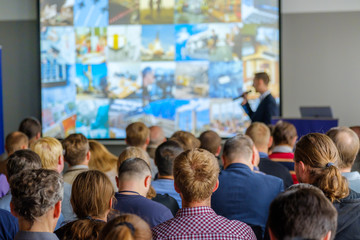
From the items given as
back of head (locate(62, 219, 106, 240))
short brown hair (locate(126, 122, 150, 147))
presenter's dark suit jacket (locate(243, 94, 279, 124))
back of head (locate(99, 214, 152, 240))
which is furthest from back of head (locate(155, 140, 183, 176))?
presenter's dark suit jacket (locate(243, 94, 279, 124))

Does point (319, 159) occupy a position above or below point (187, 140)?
above

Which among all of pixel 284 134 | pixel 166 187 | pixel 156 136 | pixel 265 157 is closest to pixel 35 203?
pixel 166 187

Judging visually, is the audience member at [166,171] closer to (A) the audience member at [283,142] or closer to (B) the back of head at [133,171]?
(B) the back of head at [133,171]

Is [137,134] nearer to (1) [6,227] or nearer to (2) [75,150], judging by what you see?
(2) [75,150]

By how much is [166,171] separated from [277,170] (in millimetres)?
888

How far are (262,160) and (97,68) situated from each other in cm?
431

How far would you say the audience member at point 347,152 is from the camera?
8.75ft

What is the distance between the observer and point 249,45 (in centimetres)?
713

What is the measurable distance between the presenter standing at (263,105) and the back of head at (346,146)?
2.86 metres

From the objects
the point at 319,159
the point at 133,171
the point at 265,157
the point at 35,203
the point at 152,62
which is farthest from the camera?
the point at 152,62

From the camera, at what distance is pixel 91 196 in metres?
1.91

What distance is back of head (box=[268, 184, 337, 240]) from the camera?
1207 mm

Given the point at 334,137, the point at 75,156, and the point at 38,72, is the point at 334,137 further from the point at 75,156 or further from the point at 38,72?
the point at 38,72

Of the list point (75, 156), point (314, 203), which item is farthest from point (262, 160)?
point (314, 203)
